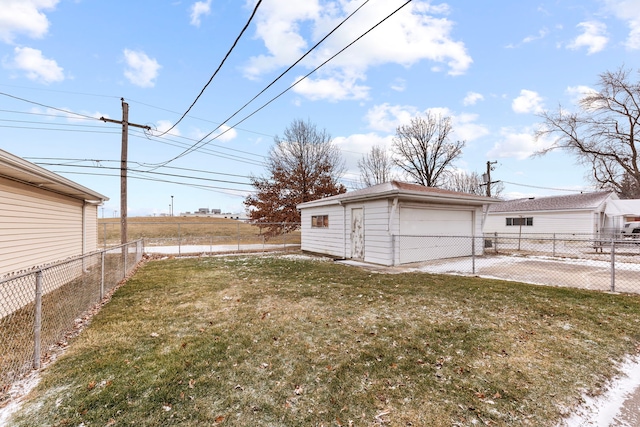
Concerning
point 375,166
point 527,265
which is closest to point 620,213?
point 527,265

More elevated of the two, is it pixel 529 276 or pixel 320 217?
pixel 320 217

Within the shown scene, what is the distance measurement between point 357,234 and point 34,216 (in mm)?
9600

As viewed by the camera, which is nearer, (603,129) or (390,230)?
(390,230)

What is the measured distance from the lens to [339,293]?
6.00 metres

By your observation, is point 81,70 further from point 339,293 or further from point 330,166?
point 330,166

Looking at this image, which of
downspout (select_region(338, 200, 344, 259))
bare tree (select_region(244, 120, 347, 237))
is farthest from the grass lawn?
bare tree (select_region(244, 120, 347, 237))

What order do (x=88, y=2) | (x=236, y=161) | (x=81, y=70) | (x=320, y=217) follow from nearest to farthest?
(x=88, y=2), (x=81, y=70), (x=320, y=217), (x=236, y=161)

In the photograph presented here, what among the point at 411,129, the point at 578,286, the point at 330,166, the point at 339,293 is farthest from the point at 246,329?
the point at 411,129

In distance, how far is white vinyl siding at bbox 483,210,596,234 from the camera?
17.1 m

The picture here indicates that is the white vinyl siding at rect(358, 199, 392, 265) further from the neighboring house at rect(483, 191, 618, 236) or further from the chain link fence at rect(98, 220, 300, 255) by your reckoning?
the neighboring house at rect(483, 191, 618, 236)

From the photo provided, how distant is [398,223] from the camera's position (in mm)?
9969

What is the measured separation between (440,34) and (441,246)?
754cm

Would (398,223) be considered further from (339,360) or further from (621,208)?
(621,208)

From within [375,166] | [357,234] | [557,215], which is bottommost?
[357,234]
